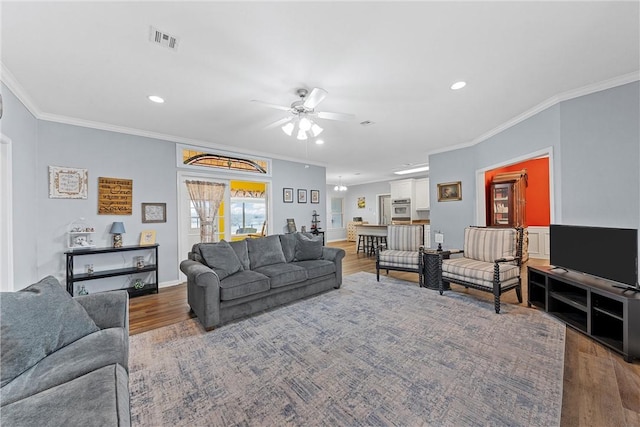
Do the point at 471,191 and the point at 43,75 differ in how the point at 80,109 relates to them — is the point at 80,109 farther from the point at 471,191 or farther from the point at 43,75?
the point at 471,191

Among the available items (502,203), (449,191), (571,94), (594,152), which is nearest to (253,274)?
(594,152)

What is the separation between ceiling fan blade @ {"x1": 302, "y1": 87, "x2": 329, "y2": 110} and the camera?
2.31 metres

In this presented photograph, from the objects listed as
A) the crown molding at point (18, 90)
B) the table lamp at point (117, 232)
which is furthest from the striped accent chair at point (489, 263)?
the crown molding at point (18, 90)

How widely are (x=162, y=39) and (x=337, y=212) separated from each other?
9.82m

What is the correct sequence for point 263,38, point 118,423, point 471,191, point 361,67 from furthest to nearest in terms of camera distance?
point 471,191, point 361,67, point 263,38, point 118,423

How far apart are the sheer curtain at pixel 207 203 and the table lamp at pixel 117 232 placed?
1317 millimetres

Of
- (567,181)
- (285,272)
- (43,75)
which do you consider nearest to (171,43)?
(43,75)

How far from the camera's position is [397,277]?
4750 mm

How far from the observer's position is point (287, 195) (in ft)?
20.3

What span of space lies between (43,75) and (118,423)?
130 inches

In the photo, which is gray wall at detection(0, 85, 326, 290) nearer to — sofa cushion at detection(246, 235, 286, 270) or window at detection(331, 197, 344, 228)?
sofa cushion at detection(246, 235, 286, 270)

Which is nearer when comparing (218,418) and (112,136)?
(218,418)

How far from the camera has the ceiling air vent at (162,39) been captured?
6.25 ft

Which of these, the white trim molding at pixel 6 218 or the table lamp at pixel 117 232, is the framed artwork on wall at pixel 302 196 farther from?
the white trim molding at pixel 6 218
